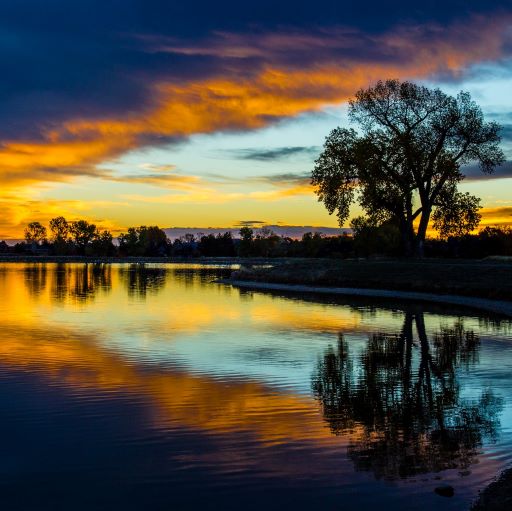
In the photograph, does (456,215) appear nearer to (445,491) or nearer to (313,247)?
(445,491)

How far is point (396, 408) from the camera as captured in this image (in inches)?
482

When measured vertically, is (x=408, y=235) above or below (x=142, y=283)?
above

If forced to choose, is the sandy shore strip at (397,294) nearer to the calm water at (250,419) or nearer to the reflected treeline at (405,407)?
the calm water at (250,419)

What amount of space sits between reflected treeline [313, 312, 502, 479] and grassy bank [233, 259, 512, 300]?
2050 centimetres

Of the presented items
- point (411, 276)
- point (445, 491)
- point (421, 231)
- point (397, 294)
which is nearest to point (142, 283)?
point (421, 231)

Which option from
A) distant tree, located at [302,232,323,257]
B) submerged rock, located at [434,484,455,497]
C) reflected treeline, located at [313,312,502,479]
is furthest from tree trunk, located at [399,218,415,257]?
distant tree, located at [302,232,323,257]

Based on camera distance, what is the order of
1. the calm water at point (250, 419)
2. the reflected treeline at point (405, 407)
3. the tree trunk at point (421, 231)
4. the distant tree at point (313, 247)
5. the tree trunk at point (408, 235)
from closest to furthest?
the calm water at point (250, 419), the reflected treeline at point (405, 407), the tree trunk at point (421, 231), the tree trunk at point (408, 235), the distant tree at point (313, 247)

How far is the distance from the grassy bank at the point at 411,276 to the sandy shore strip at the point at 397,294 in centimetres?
76

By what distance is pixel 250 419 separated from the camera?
11.4m

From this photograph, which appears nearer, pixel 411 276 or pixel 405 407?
pixel 405 407

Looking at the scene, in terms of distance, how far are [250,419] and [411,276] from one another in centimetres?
3798

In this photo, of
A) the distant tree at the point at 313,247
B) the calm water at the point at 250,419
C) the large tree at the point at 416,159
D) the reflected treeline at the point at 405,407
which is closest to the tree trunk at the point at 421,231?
the large tree at the point at 416,159

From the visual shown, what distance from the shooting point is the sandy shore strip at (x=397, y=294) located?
34.7 metres

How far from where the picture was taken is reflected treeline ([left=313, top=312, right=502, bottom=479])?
30.8 ft
